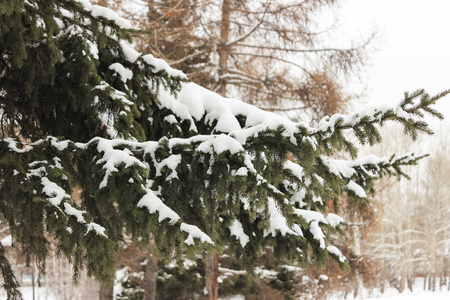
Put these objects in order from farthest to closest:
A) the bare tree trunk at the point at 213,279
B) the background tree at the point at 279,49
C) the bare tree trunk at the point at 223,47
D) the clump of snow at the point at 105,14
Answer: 1. the bare tree trunk at the point at 223,47
2. the background tree at the point at 279,49
3. the bare tree trunk at the point at 213,279
4. the clump of snow at the point at 105,14

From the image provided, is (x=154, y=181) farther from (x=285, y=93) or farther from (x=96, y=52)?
(x=285, y=93)

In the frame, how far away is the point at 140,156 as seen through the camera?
269cm

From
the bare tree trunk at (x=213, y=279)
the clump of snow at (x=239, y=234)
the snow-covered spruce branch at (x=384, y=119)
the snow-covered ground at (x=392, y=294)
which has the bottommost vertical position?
→ the snow-covered ground at (x=392, y=294)

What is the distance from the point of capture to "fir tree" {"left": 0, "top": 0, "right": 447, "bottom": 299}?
2.05 m

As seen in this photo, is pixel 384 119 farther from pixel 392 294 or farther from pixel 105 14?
pixel 392 294

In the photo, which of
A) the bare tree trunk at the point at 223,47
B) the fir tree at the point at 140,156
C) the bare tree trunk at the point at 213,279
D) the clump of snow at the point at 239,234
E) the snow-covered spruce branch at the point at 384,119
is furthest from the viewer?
the bare tree trunk at the point at 223,47

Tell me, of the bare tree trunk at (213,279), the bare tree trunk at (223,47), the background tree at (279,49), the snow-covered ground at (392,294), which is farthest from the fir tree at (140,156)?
the snow-covered ground at (392,294)

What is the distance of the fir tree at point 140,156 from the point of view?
2.05m

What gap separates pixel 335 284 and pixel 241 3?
8.71 metres

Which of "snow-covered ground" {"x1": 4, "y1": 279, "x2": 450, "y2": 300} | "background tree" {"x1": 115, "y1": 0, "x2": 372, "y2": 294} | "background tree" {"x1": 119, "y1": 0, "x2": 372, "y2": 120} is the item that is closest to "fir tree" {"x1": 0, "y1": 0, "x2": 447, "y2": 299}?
"background tree" {"x1": 115, "y1": 0, "x2": 372, "y2": 294}

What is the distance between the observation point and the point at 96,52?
3.22 m

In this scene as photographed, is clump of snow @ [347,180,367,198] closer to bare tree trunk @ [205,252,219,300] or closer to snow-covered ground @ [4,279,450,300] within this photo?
bare tree trunk @ [205,252,219,300]

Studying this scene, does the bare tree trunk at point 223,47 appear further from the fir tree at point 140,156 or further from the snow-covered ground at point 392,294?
the snow-covered ground at point 392,294

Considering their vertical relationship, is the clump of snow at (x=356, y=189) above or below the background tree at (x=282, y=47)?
below
